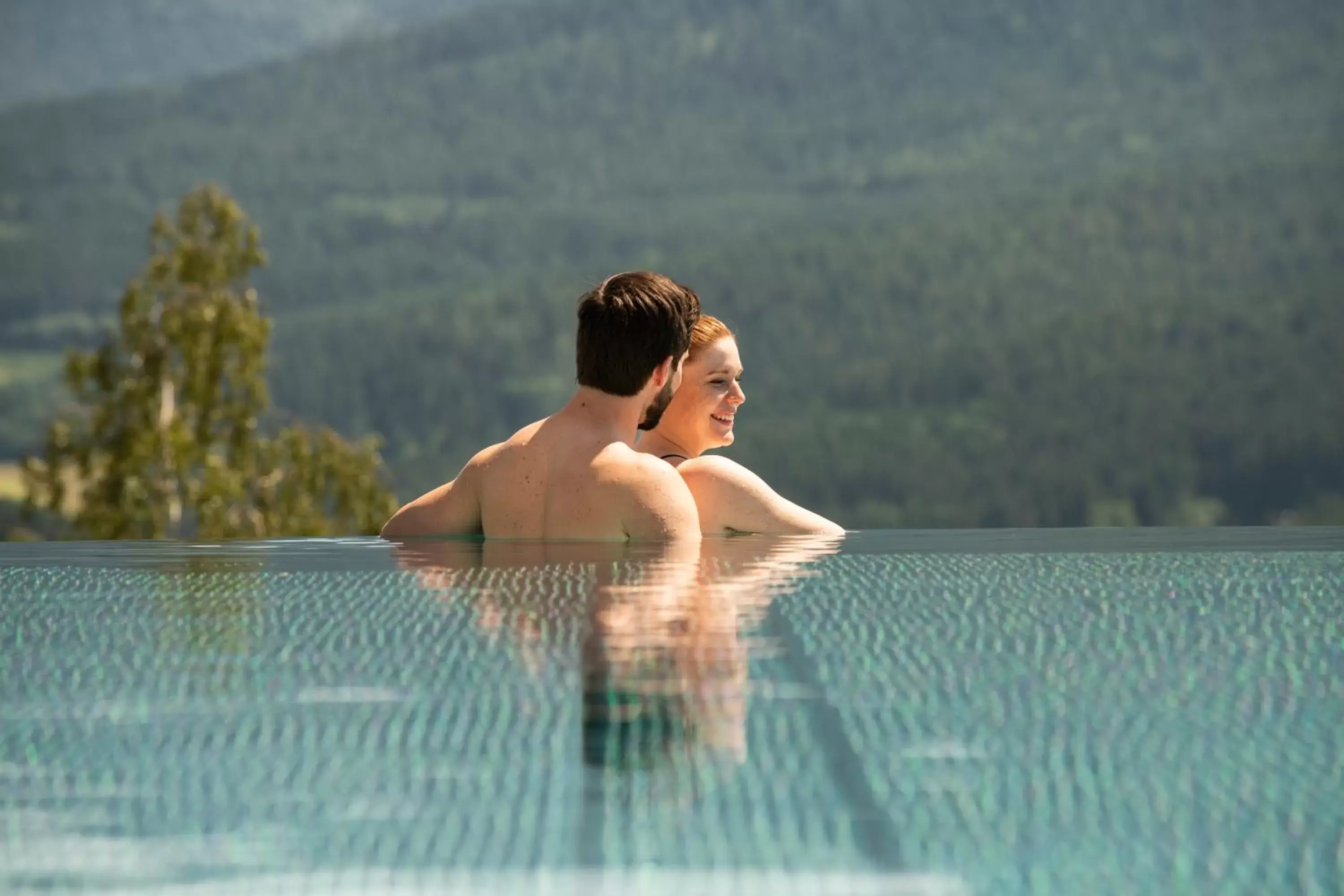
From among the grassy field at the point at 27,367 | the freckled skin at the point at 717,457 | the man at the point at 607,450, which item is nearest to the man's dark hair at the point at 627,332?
the man at the point at 607,450

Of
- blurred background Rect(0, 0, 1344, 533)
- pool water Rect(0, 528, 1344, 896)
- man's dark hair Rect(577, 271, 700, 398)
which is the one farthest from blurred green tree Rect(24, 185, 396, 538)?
blurred background Rect(0, 0, 1344, 533)

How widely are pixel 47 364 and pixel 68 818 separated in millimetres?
135304

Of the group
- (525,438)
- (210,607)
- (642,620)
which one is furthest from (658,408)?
(642,620)

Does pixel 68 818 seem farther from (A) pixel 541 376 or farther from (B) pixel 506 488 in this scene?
(A) pixel 541 376

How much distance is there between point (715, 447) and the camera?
12.5ft

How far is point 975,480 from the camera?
106 meters

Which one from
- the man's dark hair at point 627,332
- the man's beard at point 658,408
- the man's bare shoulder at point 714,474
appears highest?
the man's dark hair at point 627,332

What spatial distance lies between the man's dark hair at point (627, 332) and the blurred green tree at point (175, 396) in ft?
42.5

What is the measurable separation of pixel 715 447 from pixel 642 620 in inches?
87.3

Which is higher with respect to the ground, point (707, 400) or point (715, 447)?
point (707, 400)

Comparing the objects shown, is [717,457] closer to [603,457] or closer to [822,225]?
[603,457]

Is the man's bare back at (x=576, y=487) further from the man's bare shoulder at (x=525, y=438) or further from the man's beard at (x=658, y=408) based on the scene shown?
the man's beard at (x=658, y=408)

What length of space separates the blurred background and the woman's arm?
3200 inches

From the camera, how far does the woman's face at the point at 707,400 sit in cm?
378
